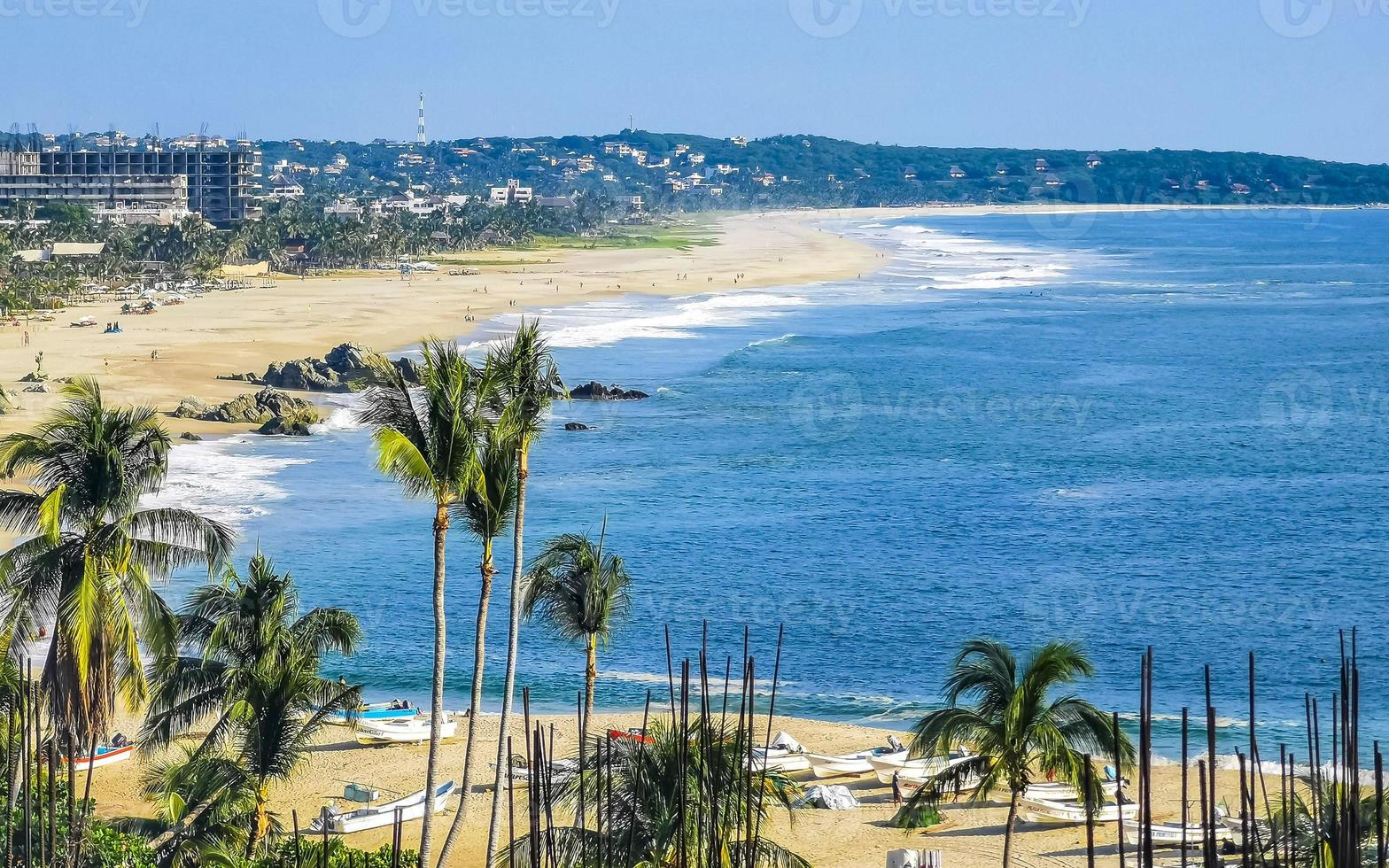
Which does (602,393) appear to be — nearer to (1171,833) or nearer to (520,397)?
(1171,833)

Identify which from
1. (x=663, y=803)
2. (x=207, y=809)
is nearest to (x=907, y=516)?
(x=207, y=809)

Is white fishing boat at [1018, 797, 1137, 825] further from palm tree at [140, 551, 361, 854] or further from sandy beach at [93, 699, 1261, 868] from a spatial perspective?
palm tree at [140, 551, 361, 854]

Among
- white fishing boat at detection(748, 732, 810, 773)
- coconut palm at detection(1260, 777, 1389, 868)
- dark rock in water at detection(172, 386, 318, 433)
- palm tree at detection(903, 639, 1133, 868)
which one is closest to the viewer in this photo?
coconut palm at detection(1260, 777, 1389, 868)

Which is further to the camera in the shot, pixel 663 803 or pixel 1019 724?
pixel 1019 724

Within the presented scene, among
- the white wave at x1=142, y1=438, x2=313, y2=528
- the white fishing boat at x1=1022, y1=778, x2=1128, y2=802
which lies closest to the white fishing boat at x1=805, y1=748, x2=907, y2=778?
the white fishing boat at x1=1022, y1=778, x2=1128, y2=802

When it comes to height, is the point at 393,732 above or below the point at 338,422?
below

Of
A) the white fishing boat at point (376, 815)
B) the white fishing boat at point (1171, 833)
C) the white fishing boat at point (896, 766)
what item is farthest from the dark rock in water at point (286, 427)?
the white fishing boat at point (1171, 833)

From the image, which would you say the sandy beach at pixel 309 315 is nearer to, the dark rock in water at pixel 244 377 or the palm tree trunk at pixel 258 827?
the dark rock in water at pixel 244 377
